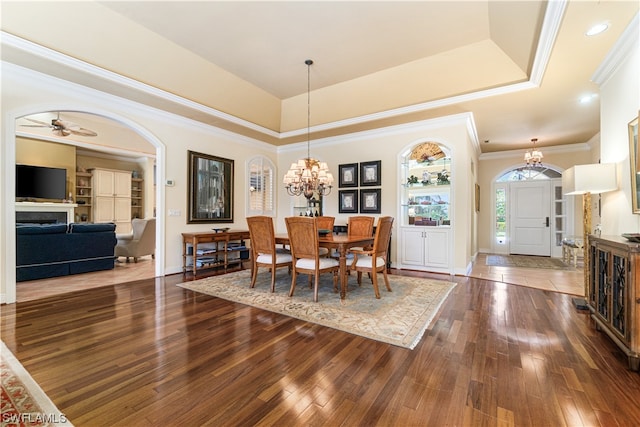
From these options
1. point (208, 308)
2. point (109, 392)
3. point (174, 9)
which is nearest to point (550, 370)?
point (109, 392)

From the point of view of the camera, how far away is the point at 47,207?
280 inches

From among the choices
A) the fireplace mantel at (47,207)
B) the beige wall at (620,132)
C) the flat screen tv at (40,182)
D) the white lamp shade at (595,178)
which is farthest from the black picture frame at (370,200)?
the flat screen tv at (40,182)

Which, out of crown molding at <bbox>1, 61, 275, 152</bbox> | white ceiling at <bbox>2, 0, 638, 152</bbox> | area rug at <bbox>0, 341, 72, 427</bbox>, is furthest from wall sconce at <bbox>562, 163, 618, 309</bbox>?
crown molding at <bbox>1, 61, 275, 152</bbox>

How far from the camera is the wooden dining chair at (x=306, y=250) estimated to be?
3375 mm

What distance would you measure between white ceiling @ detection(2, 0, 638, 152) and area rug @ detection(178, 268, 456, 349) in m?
2.91

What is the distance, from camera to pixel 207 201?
5668 millimetres

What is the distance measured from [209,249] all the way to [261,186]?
6.66 feet

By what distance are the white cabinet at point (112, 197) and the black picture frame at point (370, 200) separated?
7.61 m

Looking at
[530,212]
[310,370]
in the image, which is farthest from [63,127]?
[530,212]

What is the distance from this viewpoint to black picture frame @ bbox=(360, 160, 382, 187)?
587 cm

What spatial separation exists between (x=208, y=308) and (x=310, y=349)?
1.52m

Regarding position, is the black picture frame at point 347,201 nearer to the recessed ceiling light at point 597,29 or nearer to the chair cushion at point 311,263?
the chair cushion at point 311,263

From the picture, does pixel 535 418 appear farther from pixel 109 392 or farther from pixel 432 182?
pixel 432 182

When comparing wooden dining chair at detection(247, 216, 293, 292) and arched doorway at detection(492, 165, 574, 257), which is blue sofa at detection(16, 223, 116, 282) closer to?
wooden dining chair at detection(247, 216, 293, 292)
